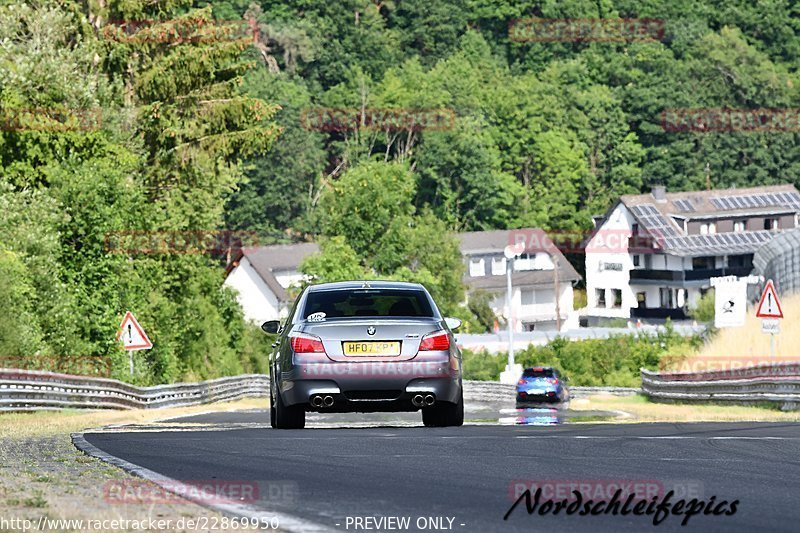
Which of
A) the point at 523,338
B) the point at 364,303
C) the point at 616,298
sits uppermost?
the point at 616,298

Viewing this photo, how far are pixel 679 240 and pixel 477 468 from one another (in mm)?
112729

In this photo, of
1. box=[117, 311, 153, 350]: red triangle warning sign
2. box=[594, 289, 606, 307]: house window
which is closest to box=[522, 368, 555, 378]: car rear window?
box=[117, 311, 153, 350]: red triangle warning sign

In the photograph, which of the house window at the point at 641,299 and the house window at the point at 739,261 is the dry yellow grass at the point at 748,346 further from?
the house window at the point at 641,299

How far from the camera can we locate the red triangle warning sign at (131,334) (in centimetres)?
3809

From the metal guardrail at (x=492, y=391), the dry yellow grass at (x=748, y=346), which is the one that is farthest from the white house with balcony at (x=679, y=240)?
the dry yellow grass at (x=748, y=346)

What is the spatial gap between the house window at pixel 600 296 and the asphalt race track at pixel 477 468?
11746 centimetres

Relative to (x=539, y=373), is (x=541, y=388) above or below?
below

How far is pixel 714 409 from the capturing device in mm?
31719

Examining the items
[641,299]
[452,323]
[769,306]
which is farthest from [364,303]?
[641,299]

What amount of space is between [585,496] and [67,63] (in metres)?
43.3

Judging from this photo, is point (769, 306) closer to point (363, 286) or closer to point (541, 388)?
point (363, 286)

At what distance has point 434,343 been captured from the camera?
1647 cm

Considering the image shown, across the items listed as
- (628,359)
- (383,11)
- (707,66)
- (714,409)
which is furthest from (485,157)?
(714,409)

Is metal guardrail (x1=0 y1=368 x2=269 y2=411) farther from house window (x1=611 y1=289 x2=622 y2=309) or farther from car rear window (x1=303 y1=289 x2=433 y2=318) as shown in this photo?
house window (x1=611 y1=289 x2=622 y2=309)
